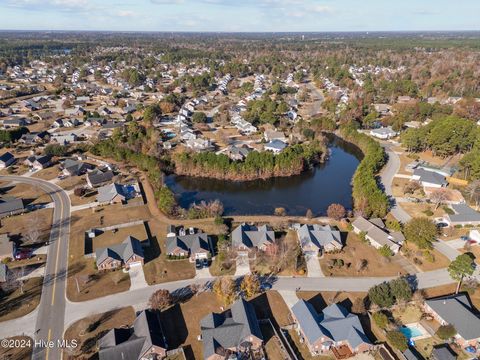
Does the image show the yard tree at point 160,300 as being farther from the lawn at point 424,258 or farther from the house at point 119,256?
the lawn at point 424,258

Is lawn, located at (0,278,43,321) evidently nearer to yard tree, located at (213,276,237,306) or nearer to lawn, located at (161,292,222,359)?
lawn, located at (161,292,222,359)

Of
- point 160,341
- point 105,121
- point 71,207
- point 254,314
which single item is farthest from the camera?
point 105,121

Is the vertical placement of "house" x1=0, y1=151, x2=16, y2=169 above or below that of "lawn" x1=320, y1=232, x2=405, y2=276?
above

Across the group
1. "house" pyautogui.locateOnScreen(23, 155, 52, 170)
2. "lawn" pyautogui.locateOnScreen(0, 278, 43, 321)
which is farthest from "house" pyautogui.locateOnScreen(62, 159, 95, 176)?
"lawn" pyautogui.locateOnScreen(0, 278, 43, 321)

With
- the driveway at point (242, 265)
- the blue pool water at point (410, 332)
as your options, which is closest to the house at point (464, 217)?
the blue pool water at point (410, 332)

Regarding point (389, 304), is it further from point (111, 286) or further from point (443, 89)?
point (443, 89)

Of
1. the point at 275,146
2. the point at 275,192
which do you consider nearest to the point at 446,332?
the point at 275,192

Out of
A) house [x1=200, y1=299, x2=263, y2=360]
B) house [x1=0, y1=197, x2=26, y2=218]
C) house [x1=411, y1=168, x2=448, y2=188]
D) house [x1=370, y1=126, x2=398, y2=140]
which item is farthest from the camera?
house [x1=370, y1=126, x2=398, y2=140]

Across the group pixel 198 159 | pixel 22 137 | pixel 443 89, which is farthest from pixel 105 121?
pixel 443 89
